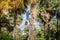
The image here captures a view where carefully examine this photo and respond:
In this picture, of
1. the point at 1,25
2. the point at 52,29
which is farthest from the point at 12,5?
the point at 52,29

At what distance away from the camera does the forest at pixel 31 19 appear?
18.2 metres

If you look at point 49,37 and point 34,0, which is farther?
point 49,37

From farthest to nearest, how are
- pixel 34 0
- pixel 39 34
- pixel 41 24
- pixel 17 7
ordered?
pixel 41 24, pixel 39 34, pixel 17 7, pixel 34 0

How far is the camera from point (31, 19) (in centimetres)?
1823

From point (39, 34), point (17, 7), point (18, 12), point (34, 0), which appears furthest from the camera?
point (39, 34)

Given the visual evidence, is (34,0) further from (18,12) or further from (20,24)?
(20,24)

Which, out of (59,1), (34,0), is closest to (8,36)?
(34,0)

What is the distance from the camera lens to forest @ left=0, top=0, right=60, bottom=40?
1820 cm

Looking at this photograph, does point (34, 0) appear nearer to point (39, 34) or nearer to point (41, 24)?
point (39, 34)

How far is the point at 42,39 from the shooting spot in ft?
73.7

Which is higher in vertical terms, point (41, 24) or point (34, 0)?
point (34, 0)

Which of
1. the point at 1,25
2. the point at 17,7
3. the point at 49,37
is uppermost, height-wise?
the point at 17,7

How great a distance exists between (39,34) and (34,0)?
7.11 meters

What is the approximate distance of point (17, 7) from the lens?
1966cm
